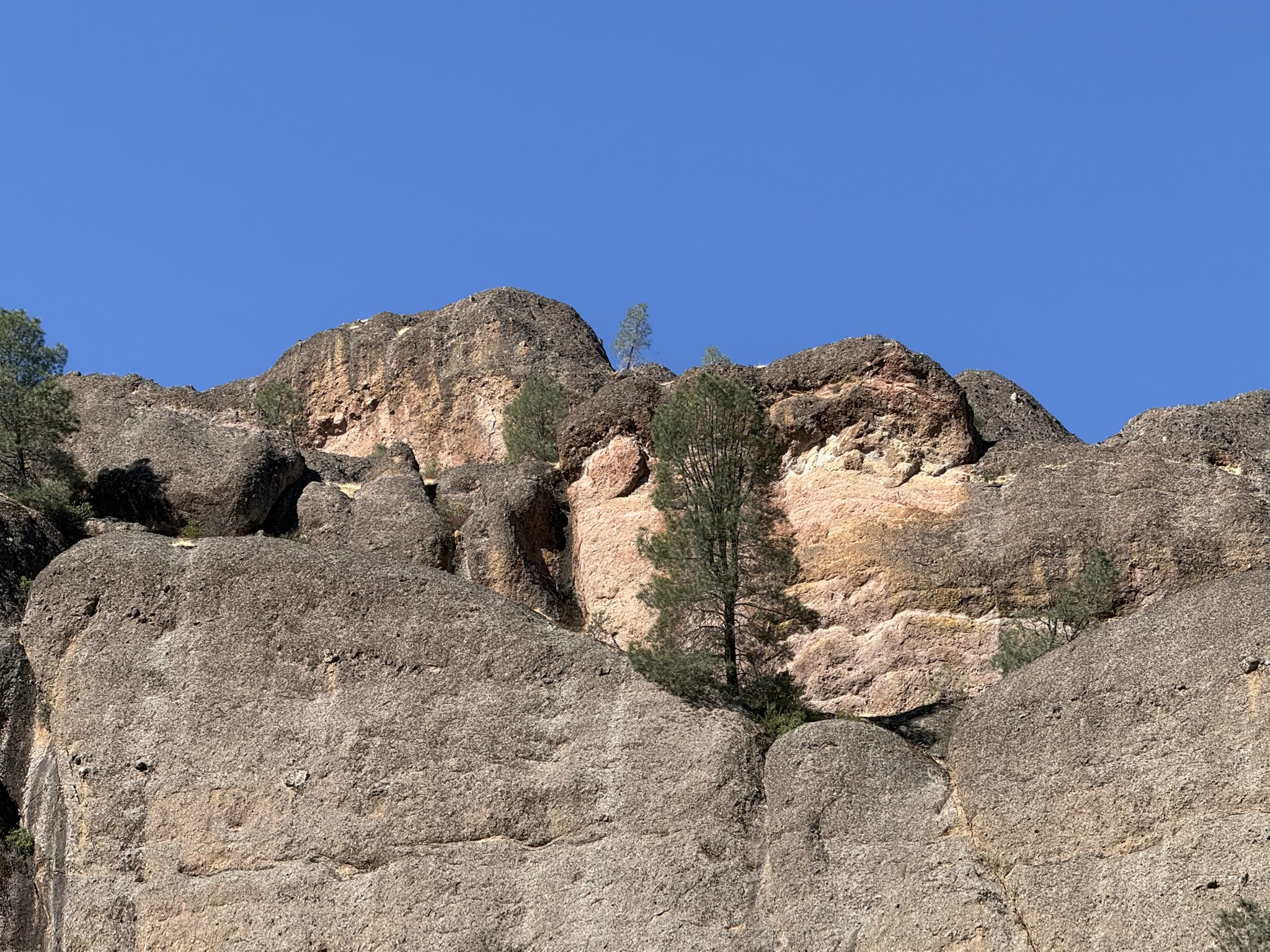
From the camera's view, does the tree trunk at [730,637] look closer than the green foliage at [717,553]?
No

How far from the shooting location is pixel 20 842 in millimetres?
30156

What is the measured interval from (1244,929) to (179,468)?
28.1 meters

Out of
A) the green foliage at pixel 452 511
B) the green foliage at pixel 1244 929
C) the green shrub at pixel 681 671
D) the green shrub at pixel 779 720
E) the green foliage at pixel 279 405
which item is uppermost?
the green foliage at pixel 279 405

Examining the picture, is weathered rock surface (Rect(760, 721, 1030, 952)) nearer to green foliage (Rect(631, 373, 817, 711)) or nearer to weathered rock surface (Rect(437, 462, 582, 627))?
green foliage (Rect(631, 373, 817, 711))

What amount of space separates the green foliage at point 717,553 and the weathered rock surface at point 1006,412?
33.0ft

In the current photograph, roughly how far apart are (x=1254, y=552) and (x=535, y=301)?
28.4 m

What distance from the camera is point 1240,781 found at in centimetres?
2519

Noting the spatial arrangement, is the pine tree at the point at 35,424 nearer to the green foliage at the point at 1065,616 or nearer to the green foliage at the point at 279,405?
the green foliage at the point at 279,405

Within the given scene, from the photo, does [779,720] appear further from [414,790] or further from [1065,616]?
[414,790]

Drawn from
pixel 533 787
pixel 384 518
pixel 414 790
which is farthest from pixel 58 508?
pixel 533 787

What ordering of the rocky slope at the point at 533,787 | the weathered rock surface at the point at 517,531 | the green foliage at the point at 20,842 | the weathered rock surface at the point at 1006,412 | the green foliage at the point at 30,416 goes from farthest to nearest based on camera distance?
the weathered rock surface at the point at 1006,412 → the green foliage at the point at 30,416 → the weathered rock surface at the point at 517,531 → the green foliage at the point at 20,842 → the rocky slope at the point at 533,787

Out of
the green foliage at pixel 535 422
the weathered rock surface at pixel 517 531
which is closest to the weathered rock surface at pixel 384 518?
the weathered rock surface at pixel 517 531

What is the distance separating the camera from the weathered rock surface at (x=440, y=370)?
52812 mm

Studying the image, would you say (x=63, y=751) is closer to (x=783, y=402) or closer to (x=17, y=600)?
(x=17, y=600)
